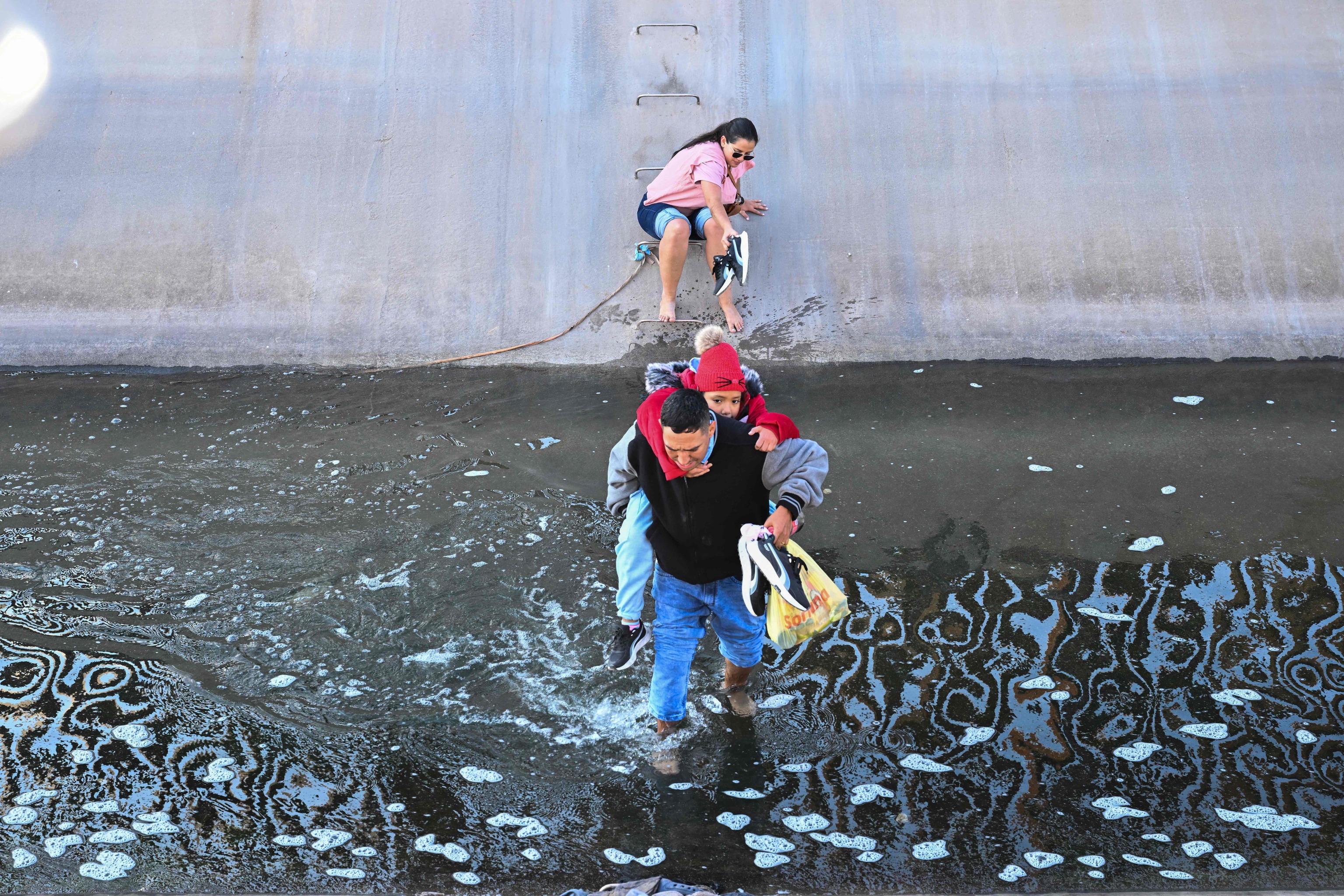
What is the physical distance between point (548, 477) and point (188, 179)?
401cm

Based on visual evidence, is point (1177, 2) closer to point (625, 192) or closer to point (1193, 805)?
point (625, 192)

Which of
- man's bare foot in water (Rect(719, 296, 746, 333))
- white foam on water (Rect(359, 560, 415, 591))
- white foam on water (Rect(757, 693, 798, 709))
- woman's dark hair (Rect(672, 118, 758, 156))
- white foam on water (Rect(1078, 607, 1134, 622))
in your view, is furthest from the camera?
man's bare foot in water (Rect(719, 296, 746, 333))

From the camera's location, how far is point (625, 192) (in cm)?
705

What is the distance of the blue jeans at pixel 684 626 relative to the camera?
326 cm

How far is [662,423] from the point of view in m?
2.89

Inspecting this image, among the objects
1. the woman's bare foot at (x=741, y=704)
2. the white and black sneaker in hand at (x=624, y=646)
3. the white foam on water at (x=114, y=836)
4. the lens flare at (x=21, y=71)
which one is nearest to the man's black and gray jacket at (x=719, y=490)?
the white and black sneaker in hand at (x=624, y=646)

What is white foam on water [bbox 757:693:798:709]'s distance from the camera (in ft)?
12.1

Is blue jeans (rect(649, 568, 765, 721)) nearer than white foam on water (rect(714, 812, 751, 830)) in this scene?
No

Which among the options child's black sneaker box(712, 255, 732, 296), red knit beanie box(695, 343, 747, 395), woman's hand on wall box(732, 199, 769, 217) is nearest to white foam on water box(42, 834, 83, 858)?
red knit beanie box(695, 343, 747, 395)

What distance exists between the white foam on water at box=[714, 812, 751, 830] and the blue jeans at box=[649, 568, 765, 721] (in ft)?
1.22

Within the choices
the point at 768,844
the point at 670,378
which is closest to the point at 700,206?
the point at 670,378

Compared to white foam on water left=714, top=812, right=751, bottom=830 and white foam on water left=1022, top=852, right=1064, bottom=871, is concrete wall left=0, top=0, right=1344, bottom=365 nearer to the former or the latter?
white foam on water left=714, top=812, right=751, bottom=830

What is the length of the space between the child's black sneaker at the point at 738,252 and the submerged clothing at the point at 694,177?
37 centimetres

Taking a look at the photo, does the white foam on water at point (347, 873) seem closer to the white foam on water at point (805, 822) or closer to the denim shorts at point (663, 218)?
the white foam on water at point (805, 822)
